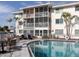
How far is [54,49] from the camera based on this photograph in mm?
8461

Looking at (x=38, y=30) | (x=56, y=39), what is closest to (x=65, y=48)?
(x=56, y=39)

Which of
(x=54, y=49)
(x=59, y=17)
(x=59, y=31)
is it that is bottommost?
(x=54, y=49)

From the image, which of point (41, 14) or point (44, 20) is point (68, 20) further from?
point (41, 14)

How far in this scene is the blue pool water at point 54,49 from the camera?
805cm

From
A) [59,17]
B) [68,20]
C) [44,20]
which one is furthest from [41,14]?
[68,20]

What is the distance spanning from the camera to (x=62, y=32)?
857cm

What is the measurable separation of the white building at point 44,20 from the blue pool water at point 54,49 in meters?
0.40

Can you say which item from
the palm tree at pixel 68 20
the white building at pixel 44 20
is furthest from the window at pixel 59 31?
the palm tree at pixel 68 20

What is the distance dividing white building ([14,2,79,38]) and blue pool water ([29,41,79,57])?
1.32ft

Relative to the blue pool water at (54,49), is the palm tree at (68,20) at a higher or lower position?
higher

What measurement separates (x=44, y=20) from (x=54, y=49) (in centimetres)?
138

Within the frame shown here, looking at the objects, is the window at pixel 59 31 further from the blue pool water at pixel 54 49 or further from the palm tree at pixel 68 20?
the blue pool water at pixel 54 49

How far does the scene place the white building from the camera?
27.8ft

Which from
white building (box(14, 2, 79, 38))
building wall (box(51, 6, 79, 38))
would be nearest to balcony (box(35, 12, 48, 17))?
white building (box(14, 2, 79, 38))
